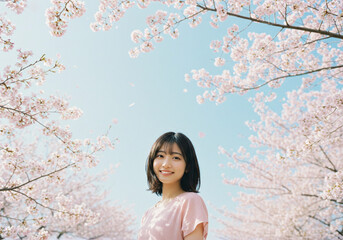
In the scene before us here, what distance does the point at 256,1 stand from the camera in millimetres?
4562

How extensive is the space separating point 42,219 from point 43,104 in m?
1.74

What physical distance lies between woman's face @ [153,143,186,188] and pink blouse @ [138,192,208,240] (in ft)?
0.63

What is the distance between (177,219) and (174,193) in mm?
351

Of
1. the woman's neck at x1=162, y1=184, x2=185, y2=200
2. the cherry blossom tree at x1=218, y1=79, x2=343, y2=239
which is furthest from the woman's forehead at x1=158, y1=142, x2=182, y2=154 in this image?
the cherry blossom tree at x1=218, y1=79, x2=343, y2=239

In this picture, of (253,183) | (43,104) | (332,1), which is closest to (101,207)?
(253,183)

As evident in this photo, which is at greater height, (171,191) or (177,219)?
(171,191)

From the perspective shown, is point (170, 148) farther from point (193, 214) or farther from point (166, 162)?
point (193, 214)

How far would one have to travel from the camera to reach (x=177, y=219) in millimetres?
1719

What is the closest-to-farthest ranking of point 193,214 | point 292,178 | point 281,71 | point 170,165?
point 193,214 < point 170,165 < point 281,71 < point 292,178

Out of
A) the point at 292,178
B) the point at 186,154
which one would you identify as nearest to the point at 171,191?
the point at 186,154

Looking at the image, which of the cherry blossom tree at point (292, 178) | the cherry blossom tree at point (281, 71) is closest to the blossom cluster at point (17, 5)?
the cherry blossom tree at point (281, 71)

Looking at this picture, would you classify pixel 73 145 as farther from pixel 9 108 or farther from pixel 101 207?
pixel 101 207

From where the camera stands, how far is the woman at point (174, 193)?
1649 mm

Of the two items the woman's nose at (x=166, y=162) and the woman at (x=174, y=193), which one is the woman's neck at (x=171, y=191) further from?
the woman's nose at (x=166, y=162)
